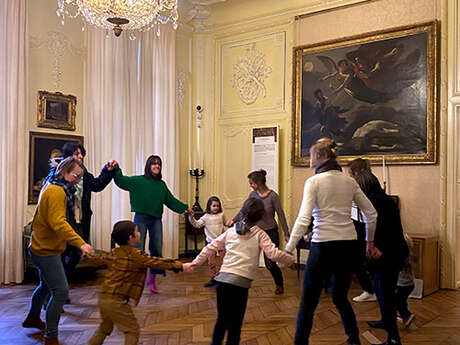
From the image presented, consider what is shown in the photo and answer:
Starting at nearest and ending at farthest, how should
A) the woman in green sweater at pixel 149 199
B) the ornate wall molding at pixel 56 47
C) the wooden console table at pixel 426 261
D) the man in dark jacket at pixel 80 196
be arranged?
the man in dark jacket at pixel 80 196
the woman in green sweater at pixel 149 199
the wooden console table at pixel 426 261
the ornate wall molding at pixel 56 47

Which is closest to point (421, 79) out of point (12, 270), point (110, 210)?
point (110, 210)

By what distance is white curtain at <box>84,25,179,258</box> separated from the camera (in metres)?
6.98

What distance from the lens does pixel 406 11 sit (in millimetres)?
6484

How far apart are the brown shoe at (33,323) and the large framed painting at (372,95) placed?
14.9ft

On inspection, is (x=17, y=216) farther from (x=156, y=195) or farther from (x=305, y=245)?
(x=305, y=245)

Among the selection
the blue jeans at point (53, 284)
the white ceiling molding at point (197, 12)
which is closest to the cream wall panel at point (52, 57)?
the white ceiling molding at point (197, 12)

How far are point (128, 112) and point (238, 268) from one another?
5.07m

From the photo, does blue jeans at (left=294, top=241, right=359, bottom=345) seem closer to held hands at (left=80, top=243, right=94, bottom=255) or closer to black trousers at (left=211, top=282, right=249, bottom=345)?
black trousers at (left=211, top=282, right=249, bottom=345)

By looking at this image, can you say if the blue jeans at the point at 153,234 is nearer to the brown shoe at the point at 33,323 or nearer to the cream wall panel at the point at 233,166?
the brown shoe at the point at 33,323

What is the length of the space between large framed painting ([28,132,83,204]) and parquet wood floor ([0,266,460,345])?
4.26 ft

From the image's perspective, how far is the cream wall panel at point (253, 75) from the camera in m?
7.85

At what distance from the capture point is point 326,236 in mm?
3156

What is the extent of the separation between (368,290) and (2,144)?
187 inches

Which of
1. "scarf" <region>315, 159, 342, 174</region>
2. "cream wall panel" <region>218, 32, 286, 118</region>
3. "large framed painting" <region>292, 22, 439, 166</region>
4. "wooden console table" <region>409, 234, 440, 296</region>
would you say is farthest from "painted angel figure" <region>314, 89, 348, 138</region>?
"scarf" <region>315, 159, 342, 174</region>
